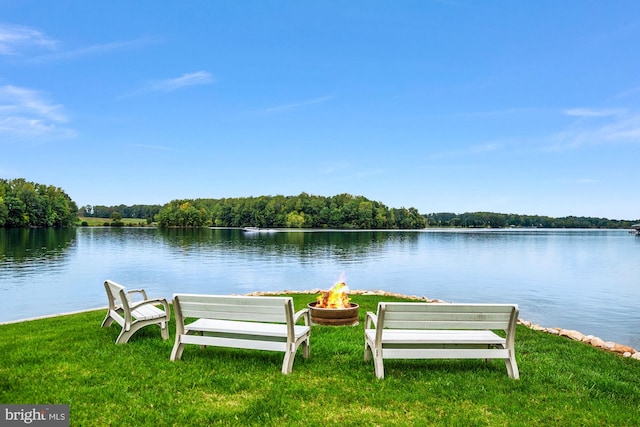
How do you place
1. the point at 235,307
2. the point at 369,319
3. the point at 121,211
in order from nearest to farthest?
1. the point at 235,307
2. the point at 369,319
3. the point at 121,211

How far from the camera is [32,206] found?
352 ft

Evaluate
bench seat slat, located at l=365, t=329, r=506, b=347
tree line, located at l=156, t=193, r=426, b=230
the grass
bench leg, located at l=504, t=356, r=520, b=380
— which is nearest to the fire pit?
the grass

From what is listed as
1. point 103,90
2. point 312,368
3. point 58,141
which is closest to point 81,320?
point 312,368

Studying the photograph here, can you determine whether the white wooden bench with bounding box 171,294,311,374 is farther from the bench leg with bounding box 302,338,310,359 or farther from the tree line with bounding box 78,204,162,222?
the tree line with bounding box 78,204,162,222

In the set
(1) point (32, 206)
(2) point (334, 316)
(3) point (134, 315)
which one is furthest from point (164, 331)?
(1) point (32, 206)

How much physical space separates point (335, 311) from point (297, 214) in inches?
5674

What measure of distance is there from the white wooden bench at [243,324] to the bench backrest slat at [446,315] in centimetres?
120

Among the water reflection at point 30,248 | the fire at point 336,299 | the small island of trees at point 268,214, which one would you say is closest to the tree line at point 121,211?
the small island of trees at point 268,214

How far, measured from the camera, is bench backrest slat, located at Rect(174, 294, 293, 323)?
18.2 ft

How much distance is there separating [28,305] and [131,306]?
1157cm

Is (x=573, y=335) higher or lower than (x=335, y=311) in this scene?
lower

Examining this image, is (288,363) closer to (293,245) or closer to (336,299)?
(336,299)

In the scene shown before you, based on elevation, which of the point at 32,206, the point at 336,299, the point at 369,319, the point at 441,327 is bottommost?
the point at 336,299

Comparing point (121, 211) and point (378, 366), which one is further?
point (121, 211)
